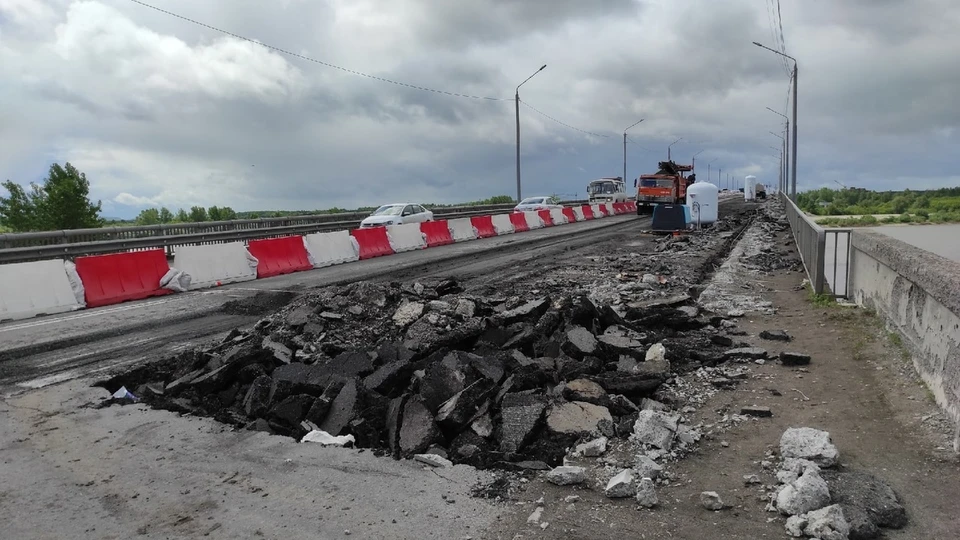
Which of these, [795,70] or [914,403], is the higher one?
[795,70]

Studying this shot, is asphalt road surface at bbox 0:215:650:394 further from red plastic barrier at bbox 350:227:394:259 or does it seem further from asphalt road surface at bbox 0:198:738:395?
red plastic barrier at bbox 350:227:394:259

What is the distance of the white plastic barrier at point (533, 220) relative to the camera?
3538 centimetres

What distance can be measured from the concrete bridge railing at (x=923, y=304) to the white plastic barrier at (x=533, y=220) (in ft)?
86.8

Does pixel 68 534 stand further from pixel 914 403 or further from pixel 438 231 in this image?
pixel 438 231

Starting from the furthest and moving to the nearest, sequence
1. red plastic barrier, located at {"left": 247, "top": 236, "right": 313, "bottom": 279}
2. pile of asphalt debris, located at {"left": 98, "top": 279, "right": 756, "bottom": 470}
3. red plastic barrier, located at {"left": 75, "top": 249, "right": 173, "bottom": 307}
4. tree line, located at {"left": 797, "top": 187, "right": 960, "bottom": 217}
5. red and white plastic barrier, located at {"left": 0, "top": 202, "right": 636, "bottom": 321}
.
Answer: tree line, located at {"left": 797, "top": 187, "right": 960, "bottom": 217} < red plastic barrier, located at {"left": 247, "top": 236, "right": 313, "bottom": 279} < red plastic barrier, located at {"left": 75, "top": 249, "right": 173, "bottom": 307} < red and white plastic barrier, located at {"left": 0, "top": 202, "right": 636, "bottom": 321} < pile of asphalt debris, located at {"left": 98, "top": 279, "right": 756, "bottom": 470}

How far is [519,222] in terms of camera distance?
112 ft

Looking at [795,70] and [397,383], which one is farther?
[795,70]

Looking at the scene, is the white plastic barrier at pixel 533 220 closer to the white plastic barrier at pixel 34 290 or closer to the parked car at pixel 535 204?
the parked car at pixel 535 204

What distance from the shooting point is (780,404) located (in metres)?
5.94

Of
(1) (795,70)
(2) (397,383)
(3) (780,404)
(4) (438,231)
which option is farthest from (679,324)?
(1) (795,70)

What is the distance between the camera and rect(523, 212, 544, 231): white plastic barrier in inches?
1393

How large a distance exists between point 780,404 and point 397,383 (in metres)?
3.61

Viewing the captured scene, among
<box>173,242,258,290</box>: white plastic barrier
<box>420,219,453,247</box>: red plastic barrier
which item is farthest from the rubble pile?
<box>420,219,453,247</box>: red plastic barrier

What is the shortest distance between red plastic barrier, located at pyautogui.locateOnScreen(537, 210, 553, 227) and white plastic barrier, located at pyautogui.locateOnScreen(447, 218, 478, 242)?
9.76 m
